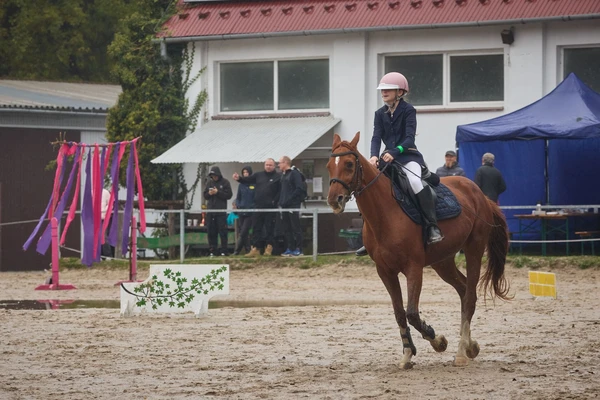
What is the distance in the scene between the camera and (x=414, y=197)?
10.8m

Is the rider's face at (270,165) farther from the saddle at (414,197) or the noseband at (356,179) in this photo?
the noseband at (356,179)

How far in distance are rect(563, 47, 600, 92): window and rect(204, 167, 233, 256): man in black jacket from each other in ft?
24.7

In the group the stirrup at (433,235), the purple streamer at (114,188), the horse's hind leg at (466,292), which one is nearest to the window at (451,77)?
the purple streamer at (114,188)

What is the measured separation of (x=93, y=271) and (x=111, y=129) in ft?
17.8

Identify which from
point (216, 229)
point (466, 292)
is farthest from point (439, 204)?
point (216, 229)

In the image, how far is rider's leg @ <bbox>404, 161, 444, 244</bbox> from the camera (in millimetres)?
10773

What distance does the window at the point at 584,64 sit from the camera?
24766 mm

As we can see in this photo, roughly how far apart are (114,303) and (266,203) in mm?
6819

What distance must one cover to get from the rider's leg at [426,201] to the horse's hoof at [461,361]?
108 centimetres

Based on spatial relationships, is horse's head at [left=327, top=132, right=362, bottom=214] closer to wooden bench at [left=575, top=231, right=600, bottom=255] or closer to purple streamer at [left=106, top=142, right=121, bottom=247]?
purple streamer at [left=106, top=142, right=121, bottom=247]

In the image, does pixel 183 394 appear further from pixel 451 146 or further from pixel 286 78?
pixel 286 78

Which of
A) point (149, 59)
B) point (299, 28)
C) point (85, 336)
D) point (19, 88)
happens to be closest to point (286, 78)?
point (299, 28)

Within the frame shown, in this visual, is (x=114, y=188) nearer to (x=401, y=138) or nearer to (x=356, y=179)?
(x=401, y=138)

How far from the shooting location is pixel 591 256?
69.0ft
